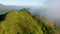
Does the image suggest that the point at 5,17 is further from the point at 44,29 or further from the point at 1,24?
the point at 44,29

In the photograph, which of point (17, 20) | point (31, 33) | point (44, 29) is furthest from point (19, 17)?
point (44, 29)

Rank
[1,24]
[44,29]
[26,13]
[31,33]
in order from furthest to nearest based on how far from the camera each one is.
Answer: [44,29], [26,13], [31,33], [1,24]

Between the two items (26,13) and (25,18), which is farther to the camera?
(26,13)

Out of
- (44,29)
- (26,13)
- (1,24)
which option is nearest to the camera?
(1,24)

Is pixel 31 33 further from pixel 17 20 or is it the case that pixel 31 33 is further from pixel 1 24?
pixel 1 24

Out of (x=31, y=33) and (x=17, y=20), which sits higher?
(x=17, y=20)

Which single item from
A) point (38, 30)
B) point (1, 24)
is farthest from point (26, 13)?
point (1, 24)

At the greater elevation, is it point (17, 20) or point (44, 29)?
point (17, 20)

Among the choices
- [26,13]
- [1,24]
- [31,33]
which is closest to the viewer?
[1,24]

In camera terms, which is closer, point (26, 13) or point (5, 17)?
point (5, 17)
